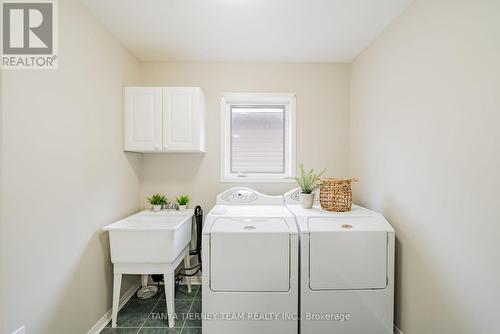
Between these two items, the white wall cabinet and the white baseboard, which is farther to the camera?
the white wall cabinet

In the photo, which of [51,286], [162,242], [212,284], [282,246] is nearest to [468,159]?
[282,246]

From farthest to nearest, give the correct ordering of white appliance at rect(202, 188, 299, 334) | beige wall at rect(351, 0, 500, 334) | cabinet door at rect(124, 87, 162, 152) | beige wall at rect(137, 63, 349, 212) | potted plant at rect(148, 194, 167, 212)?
beige wall at rect(137, 63, 349, 212)
potted plant at rect(148, 194, 167, 212)
cabinet door at rect(124, 87, 162, 152)
white appliance at rect(202, 188, 299, 334)
beige wall at rect(351, 0, 500, 334)

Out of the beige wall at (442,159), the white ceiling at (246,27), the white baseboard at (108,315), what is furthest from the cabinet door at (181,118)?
the beige wall at (442,159)

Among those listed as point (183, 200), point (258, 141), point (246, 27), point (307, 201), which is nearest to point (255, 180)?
point (258, 141)

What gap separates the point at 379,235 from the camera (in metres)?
1.61

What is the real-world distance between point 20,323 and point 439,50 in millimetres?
2830

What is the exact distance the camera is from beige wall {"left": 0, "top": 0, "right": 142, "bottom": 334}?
3.78ft

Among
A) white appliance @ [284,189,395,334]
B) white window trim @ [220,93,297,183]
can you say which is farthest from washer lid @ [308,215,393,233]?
white window trim @ [220,93,297,183]

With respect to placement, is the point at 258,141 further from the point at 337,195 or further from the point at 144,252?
the point at 144,252

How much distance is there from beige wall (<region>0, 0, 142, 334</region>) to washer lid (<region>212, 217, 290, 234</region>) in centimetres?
99

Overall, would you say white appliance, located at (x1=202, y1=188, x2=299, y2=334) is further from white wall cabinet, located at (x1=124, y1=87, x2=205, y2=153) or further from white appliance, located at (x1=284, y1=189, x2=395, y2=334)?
white wall cabinet, located at (x1=124, y1=87, x2=205, y2=153)

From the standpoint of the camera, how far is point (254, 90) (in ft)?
8.18

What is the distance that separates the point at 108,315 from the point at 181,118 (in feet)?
6.05

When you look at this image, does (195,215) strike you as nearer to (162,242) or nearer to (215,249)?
(162,242)
